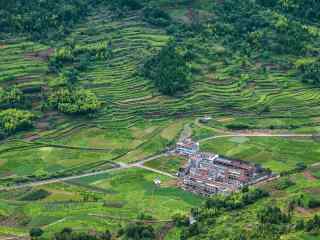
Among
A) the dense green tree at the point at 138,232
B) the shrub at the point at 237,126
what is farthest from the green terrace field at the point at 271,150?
the dense green tree at the point at 138,232

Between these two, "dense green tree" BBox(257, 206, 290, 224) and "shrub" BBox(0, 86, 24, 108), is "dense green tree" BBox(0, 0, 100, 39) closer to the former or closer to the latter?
"shrub" BBox(0, 86, 24, 108)

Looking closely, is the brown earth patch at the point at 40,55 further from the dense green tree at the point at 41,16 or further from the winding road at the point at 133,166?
the winding road at the point at 133,166

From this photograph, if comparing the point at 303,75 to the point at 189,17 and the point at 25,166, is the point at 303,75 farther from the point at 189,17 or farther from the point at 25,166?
the point at 25,166

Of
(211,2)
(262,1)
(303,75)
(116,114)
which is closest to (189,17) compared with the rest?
(211,2)

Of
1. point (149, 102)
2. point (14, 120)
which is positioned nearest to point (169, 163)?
point (149, 102)

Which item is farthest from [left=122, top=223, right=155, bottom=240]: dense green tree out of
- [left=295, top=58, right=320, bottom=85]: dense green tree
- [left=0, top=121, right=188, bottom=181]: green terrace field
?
[left=295, top=58, right=320, bottom=85]: dense green tree
